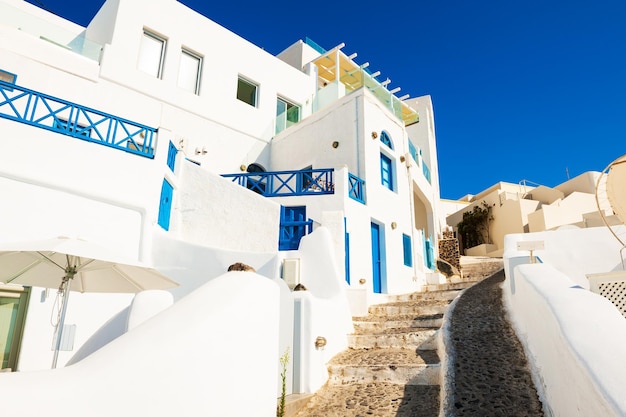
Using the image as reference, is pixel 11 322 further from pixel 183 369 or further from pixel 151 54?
pixel 151 54

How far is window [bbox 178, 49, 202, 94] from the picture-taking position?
15.3 m

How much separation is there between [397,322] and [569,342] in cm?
483

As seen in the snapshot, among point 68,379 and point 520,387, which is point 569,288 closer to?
point 520,387

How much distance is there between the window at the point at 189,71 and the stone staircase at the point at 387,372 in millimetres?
10811

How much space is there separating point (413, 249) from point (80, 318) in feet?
35.8

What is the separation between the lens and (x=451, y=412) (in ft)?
14.8

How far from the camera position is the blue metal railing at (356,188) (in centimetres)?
1305

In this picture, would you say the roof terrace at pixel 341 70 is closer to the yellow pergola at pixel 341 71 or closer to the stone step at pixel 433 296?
the yellow pergola at pixel 341 71

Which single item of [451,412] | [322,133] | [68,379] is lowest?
[451,412]

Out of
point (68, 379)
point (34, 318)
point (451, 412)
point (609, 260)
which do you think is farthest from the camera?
point (609, 260)

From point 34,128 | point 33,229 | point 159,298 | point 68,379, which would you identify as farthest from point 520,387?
point 34,128

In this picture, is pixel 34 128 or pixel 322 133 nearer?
pixel 34 128

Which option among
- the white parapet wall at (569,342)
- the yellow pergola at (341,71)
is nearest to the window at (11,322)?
the white parapet wall at (569,342)

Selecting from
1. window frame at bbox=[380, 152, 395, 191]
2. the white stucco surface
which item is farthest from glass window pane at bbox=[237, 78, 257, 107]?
the white stucco surface
